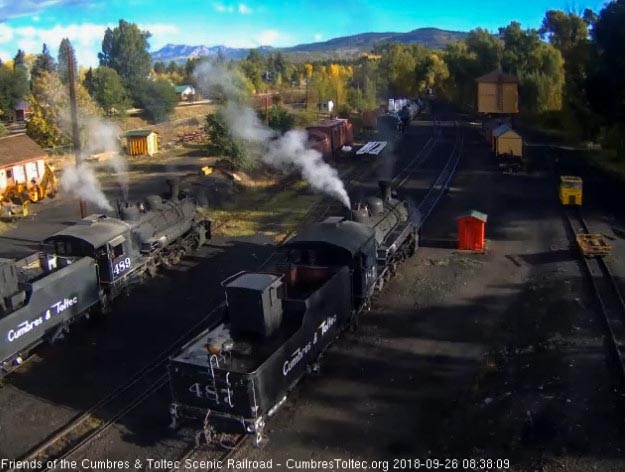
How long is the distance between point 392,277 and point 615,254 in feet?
24.7

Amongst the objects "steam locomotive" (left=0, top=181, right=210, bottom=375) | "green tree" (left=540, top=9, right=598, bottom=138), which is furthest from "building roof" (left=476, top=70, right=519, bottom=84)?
"steam locomotive" (left=0, top=181, right=210, bottom=375)

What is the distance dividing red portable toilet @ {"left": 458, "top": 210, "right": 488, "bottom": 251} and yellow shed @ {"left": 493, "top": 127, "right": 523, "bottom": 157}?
54.2 ft

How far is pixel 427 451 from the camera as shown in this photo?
33.2 feet

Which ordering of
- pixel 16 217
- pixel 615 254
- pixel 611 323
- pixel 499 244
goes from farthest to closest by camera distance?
pixel 16 217, pixel 499 244, pixel 615 254, pixel 611 323

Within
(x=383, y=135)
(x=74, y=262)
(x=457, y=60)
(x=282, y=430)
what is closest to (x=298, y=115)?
(x=383, y=135)

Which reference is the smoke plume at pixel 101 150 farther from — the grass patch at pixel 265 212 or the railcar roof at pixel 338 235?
the railcar roof at pixel 338 235

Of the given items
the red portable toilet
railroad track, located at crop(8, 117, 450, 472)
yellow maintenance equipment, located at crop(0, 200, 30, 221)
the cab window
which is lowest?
railroad track, located at crop(8, 117, 450, 472)

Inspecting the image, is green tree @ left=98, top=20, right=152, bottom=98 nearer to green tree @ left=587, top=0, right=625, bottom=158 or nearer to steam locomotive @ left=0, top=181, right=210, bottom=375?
green tree @ left=587, top=0, right=625, bottom=158

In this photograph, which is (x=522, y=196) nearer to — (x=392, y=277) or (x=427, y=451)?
(x=392, y=277)

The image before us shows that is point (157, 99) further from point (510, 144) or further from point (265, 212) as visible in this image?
point (265, 212)

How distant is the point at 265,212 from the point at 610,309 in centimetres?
1501

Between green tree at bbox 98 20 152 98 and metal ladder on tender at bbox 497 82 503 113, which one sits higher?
green tree at bbox 98 20 152 98

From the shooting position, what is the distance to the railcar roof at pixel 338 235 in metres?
13.8

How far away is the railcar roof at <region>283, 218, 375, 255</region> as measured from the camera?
13.8 m
